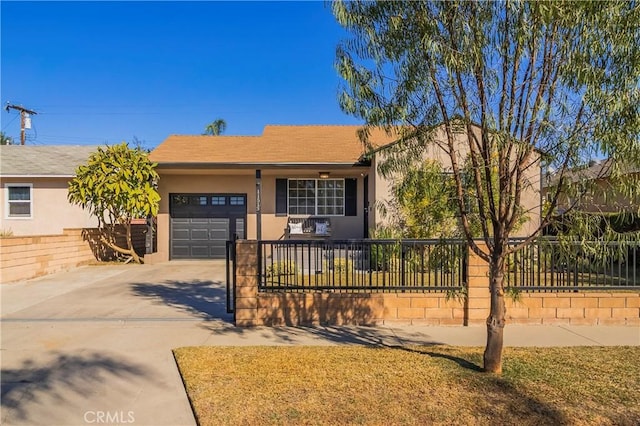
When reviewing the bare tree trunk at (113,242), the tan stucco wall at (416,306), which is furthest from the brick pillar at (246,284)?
the bare tree trunk at (113,242)

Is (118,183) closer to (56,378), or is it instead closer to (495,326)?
(56,378)

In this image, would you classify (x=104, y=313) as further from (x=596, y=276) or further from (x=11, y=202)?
(x=11, y=202)

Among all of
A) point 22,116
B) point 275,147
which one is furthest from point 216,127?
point 275,147

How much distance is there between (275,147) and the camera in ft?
49.9

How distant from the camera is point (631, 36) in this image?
11.3 ft

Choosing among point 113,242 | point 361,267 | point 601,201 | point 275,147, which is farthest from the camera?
point 275,147

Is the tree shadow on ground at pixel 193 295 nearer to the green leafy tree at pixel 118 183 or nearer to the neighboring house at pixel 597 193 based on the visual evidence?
the green leafy tree at pixel 118 183

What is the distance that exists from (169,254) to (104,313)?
311 inches

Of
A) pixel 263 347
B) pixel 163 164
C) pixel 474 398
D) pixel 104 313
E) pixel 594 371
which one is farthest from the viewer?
pixel 163 164

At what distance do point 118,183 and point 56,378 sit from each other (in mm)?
9530

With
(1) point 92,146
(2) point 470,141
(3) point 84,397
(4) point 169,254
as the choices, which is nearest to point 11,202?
(1) point 92,146

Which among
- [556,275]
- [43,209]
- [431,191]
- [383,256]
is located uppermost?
[43,209]

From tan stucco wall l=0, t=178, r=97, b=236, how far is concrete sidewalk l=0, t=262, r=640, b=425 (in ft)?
25.6

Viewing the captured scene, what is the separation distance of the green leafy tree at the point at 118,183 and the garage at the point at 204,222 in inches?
64.0
